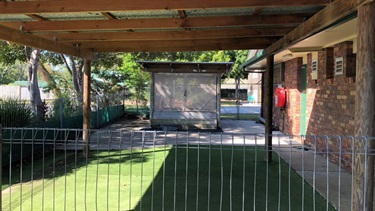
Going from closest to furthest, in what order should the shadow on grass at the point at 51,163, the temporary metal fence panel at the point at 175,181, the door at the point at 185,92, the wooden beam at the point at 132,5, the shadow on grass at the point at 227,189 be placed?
1. the wooden beam at the point at 132,5
2. the temporary metal fence panel at the point at 175,181
3. the shadow on grass at the point at 227,189
4. the shadow on grass at the point at 51,163
5. the door at the point at 185,92

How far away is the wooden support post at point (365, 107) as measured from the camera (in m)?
3.64

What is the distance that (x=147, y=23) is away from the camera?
19.4ft

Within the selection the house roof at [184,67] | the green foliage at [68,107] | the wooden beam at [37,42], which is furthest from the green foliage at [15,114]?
the house roof at [184,67]

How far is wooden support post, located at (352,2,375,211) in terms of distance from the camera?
12.0ft

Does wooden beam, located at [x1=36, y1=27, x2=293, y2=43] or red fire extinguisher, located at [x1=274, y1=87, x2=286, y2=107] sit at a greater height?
wooden beam, located at [x1=36, y1=27, x2=293, y2=43]

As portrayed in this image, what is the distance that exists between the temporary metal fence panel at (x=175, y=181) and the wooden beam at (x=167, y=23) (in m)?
1.80

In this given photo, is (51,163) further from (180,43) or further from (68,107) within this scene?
(68,107)

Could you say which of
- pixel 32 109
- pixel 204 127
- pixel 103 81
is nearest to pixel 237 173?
pixel 32 109

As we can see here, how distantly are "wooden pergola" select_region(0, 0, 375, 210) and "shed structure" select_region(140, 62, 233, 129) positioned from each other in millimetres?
6597

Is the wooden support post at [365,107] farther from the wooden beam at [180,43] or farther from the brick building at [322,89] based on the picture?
the wooden beam at [180,43]

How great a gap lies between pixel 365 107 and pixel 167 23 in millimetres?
3370

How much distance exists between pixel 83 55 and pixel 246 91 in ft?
141

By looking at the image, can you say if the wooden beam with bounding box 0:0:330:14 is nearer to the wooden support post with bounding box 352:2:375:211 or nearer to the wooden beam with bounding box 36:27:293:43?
the wooden support post with bounding box 352:2:375:211

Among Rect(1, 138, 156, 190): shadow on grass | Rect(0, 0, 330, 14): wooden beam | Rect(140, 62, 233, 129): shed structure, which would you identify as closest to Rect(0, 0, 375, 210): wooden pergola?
Rect(0, 0, 330, 14): wooden beam
